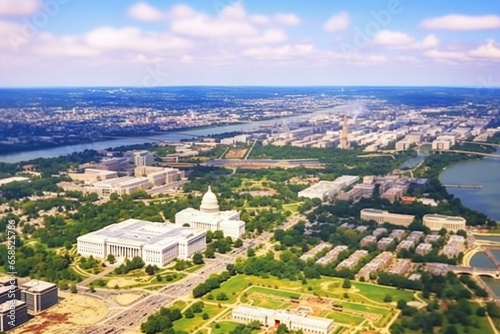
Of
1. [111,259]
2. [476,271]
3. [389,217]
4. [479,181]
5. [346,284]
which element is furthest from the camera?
[479,181]

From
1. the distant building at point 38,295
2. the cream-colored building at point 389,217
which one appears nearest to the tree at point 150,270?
the distant building at point 38,295

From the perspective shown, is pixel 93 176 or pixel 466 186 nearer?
pixel 466 186

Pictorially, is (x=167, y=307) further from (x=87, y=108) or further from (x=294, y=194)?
(x=87, y=108)

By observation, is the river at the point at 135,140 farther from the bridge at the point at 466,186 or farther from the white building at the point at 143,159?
the bridge at the point at 466,186

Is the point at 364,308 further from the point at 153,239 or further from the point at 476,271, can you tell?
the point at 153,239

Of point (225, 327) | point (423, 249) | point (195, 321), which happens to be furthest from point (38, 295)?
point (423, 249)

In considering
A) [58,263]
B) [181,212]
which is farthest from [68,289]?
[181,212]

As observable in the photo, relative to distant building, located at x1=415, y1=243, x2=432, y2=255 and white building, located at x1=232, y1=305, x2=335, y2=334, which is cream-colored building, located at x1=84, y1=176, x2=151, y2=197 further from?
white building, located at x1=232, y1=305, x2=335, y2=334
